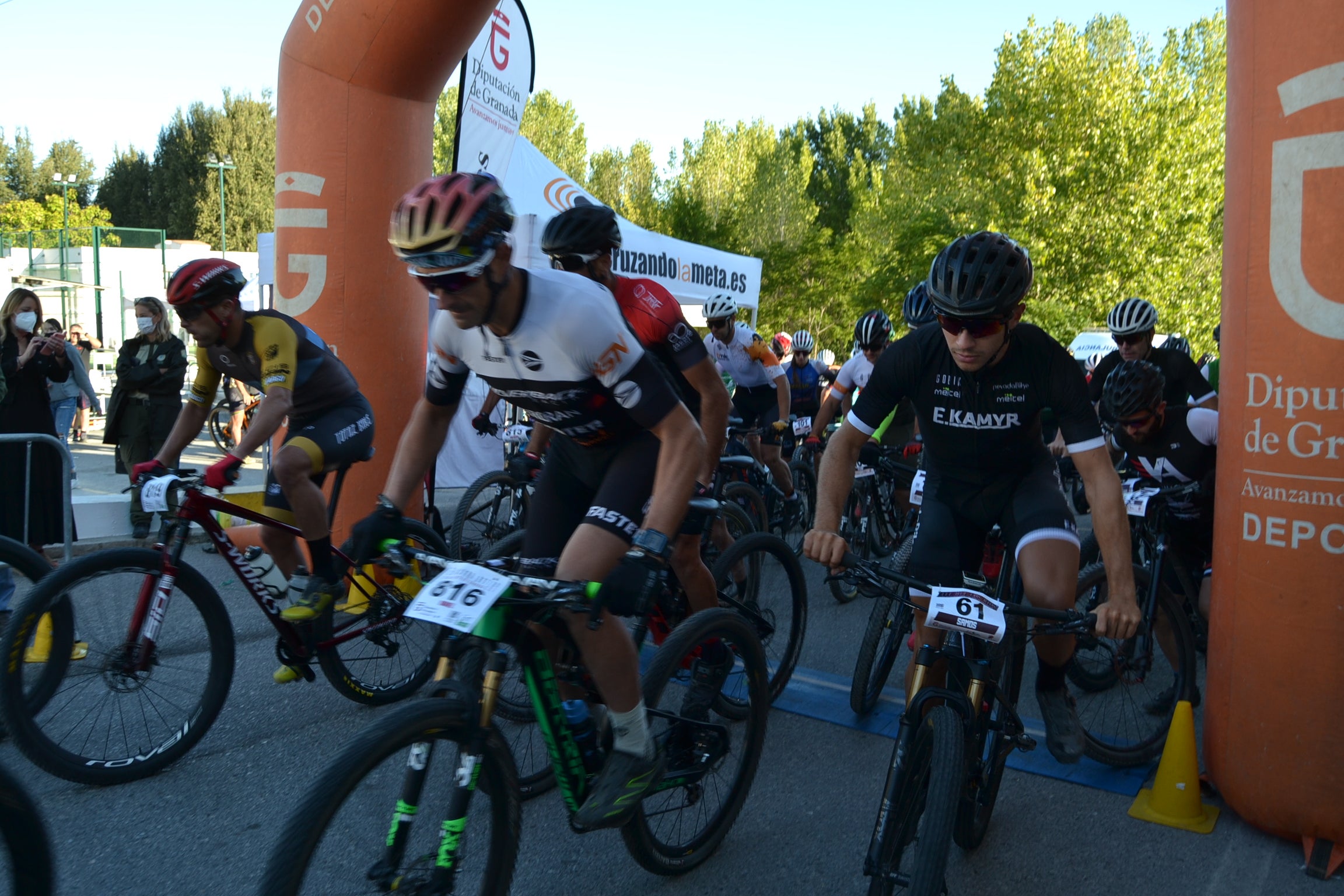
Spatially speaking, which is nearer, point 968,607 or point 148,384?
point 968,607

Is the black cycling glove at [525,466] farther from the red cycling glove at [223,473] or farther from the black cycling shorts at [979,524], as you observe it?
the black cycling shorts at [979,524]

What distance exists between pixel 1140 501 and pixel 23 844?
442cm

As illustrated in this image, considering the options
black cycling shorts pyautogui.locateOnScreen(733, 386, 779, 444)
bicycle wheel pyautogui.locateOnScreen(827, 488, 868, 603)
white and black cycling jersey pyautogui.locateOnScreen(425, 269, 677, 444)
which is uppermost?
white and black cycling jersey pyautogui.locateOnScreen(425, 269, 677, 444)

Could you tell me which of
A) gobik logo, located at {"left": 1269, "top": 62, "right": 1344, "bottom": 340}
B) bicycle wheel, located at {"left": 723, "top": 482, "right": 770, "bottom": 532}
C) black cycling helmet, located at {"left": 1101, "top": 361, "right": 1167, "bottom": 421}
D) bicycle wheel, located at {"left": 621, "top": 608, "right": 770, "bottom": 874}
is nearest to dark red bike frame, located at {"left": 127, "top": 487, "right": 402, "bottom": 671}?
bicycle wheel, located at {"left": 621, "top": 608, "right": 770, "bottom": 874}

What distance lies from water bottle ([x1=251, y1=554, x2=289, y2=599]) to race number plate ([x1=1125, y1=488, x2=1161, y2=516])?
3.83 meters

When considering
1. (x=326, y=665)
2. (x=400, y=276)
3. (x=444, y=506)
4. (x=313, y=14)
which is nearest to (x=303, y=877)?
(x=326, y=665)

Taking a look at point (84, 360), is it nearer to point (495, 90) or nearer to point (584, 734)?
point (495, 90)

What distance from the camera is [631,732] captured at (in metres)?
3.00

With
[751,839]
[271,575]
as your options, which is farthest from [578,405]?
[271,575]

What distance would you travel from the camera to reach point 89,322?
35344mm

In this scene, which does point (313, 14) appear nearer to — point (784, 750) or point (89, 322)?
point (784, 750)

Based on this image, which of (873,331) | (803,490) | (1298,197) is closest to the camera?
(1298,197)

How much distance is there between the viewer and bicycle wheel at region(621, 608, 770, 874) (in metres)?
3.22

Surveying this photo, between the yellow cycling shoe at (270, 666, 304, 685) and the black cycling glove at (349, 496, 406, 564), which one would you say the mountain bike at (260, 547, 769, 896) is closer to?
the black cycling glove at (349, 496, 406, 564)
